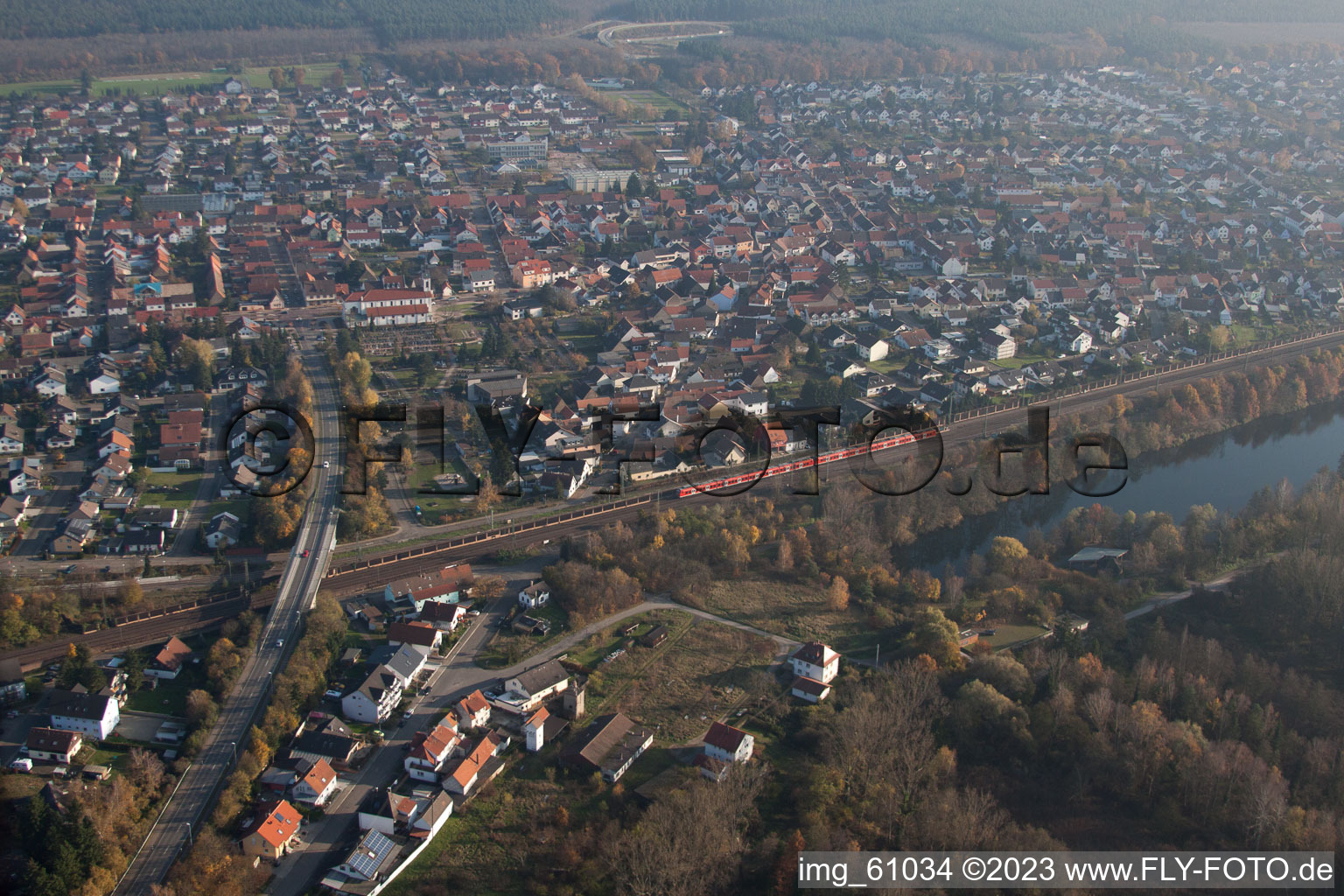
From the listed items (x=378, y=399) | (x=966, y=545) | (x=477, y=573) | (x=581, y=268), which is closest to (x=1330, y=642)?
(x=966, y=545)

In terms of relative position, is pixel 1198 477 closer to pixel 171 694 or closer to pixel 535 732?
pixel 535 732

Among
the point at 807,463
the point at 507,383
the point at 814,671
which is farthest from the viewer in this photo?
the point at 507,383

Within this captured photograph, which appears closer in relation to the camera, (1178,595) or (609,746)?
(609,746)

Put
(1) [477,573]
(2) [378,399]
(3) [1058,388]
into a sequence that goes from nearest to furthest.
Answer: (1) [477,573] < (2) [378,399] < (3) [1058,388]

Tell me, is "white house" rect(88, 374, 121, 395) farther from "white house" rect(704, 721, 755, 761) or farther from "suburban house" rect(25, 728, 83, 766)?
"white house" rect(704, 721, 755, 761)

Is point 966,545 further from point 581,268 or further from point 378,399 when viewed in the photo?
point 581,268

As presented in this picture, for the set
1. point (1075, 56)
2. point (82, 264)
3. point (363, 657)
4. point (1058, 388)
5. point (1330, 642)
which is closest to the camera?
point (363, 657)

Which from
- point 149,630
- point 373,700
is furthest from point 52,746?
point 373,700
